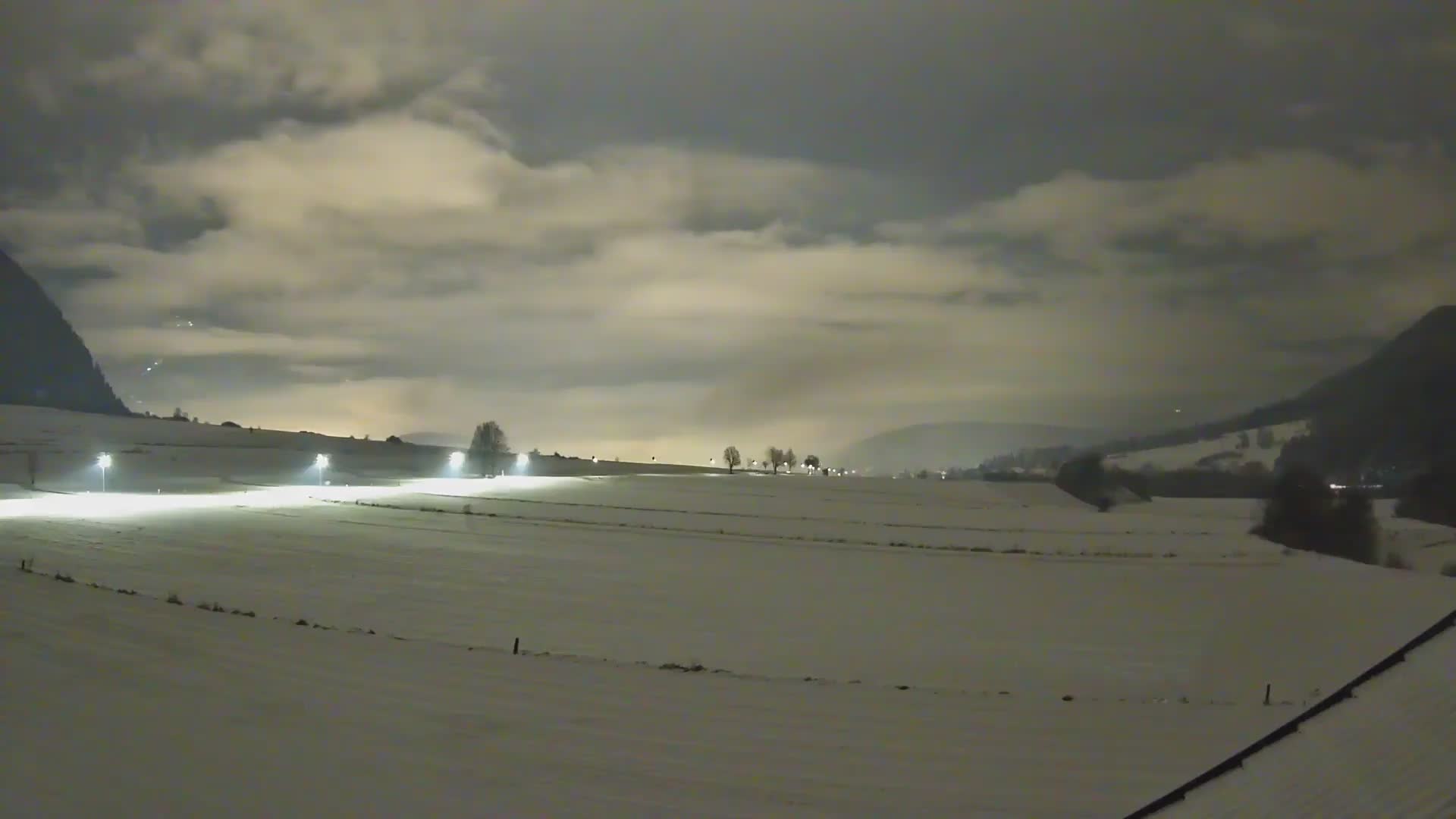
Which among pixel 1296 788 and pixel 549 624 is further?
pixel 549 624

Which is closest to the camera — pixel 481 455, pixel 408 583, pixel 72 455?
pixel 408 583

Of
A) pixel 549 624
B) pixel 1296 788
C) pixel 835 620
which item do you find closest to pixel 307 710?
pixel 549 624

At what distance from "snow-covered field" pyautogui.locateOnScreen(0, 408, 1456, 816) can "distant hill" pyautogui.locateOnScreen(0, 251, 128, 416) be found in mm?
161578

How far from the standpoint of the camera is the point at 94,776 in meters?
10.2

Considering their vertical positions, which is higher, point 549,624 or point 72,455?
point 72,455

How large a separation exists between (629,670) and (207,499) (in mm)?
53173

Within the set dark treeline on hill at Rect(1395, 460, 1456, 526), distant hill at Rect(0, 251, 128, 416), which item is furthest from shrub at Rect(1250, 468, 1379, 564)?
distant hill at Rect(0, 251, 128, 416)

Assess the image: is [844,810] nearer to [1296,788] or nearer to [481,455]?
[1296,788]

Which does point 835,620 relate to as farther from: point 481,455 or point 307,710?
point 481,455

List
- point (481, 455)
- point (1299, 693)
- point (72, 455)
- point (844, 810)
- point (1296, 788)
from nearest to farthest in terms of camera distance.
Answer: point (1296, 788) → point (844, 810) → point (1299, 693) → point (72, 455) → point (481, 455)

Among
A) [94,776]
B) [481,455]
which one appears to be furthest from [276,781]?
[481,455]

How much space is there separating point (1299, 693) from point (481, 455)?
129263mm

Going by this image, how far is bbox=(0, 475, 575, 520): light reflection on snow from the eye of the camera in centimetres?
4725

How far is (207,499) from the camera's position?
59.9 metres
